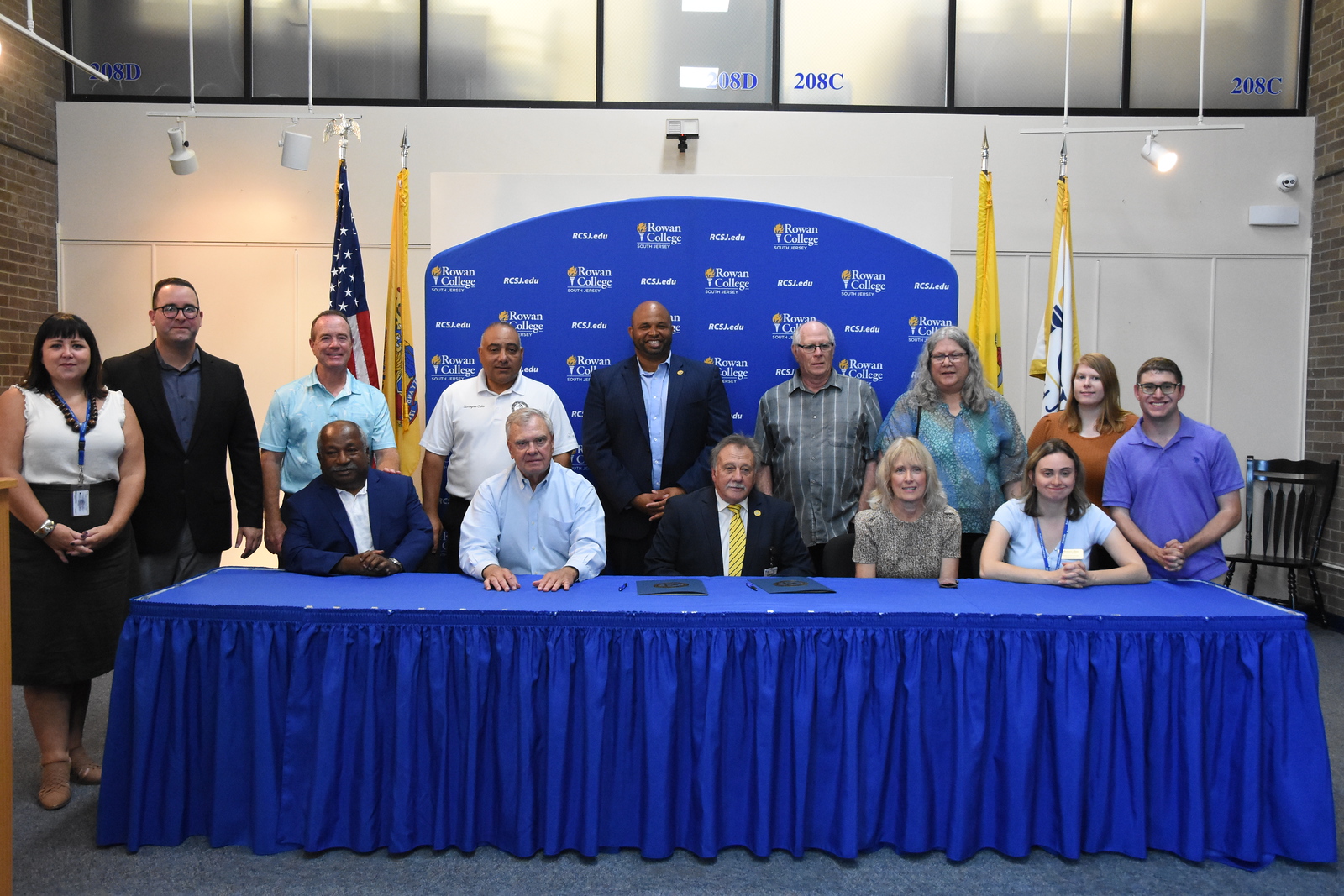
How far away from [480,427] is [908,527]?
1841 mm

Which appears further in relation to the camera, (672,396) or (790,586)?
(672,396)

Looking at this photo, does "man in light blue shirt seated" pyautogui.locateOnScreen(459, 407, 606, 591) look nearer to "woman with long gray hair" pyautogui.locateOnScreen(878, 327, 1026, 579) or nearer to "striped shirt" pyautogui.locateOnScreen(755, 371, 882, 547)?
"striped shirt" pyautogui.locateOnScreen(755, 371, 882, 547)

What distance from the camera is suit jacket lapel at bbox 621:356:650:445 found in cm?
387

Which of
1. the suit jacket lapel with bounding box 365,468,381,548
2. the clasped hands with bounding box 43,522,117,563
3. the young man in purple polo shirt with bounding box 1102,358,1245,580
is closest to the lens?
the clasped hands with bounding box 43,522,117,563

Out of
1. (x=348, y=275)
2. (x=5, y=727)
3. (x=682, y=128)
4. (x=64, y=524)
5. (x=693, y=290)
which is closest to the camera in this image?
(x=5, y=727)

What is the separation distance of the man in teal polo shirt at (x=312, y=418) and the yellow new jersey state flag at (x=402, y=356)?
1.00 m

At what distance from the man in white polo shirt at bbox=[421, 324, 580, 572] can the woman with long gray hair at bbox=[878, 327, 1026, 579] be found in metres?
1.49

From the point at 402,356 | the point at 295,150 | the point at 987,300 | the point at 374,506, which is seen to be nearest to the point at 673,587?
the point at 374,506

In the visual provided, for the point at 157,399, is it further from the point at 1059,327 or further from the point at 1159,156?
the point at 1159,156

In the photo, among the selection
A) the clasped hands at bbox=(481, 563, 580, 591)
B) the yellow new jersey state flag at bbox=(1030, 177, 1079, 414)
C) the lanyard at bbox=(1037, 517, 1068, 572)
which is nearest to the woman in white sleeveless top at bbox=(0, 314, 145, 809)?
the clasped hands at bbox=(481, 563, 580, 591)

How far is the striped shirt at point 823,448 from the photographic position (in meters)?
3.77

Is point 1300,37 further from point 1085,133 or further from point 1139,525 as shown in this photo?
point 1139,525

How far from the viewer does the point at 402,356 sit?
4.60m

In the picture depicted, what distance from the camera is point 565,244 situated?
14.3ft
